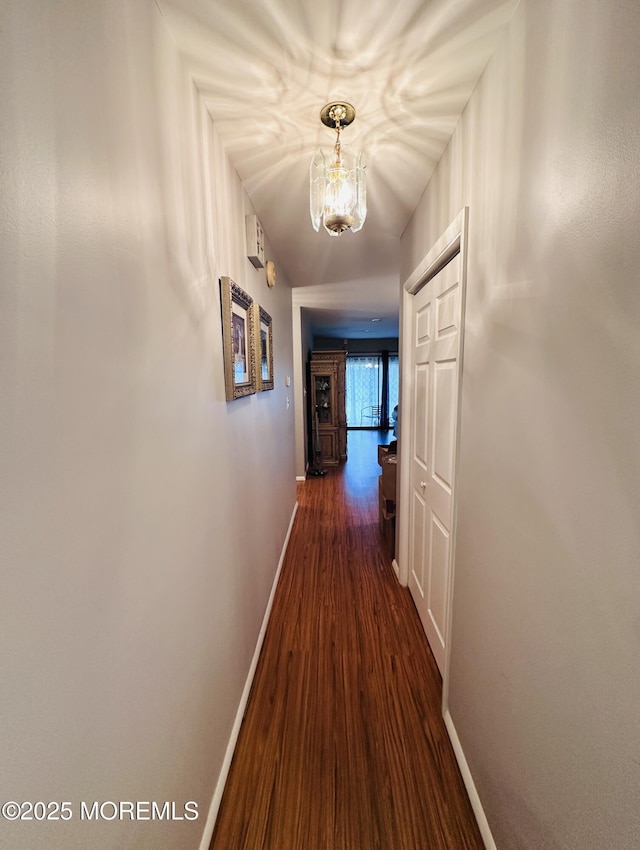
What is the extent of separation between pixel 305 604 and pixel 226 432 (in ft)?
4.60

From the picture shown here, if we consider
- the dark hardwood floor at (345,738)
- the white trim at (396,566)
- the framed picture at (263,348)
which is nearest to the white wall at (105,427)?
the dark hardwood floor at (345,738)

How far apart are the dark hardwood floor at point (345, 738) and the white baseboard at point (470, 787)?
3 centimetres

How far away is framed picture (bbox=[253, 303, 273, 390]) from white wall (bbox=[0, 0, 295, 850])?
1.88 feet

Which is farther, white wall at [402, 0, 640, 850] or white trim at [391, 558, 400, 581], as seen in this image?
white trim at [391, 558, 400, 581]

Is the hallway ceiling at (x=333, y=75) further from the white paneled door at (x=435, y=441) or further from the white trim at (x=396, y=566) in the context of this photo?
the white trim at (x=396, y=566)

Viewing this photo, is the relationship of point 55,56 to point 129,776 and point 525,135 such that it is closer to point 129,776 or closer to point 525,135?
point 525,135

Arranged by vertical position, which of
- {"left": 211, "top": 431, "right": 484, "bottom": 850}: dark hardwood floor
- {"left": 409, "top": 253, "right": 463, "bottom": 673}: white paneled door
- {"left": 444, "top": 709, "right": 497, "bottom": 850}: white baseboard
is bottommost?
{"left": 211, "top": 431, "right": 484, "bottom": 850}: dark hardwood floor

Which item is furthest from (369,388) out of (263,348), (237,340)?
(237,340)

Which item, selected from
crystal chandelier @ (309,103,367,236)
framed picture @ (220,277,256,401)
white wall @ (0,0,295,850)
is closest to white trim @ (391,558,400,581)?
white wall @ (0,0,295,850)

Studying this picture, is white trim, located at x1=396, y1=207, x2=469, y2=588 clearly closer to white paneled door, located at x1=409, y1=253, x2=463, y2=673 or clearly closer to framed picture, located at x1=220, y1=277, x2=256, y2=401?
white paneled door, located at x1=409, y1=253, x2=463, y2=673

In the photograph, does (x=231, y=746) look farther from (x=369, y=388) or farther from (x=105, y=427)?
(x=369, y=388)

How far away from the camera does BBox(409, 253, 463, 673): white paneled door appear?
1.36 m

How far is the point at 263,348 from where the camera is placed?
1944 mm

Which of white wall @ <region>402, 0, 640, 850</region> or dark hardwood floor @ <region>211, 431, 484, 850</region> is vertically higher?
white wall @ <region>402, 0, 640, 850</region>
